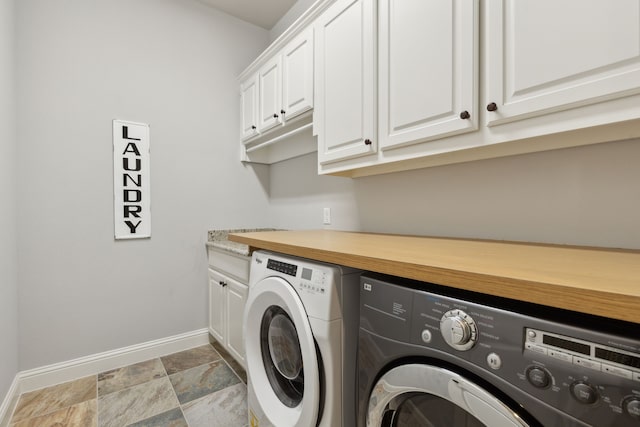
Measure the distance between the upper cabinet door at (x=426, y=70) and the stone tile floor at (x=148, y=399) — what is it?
172 centimetres

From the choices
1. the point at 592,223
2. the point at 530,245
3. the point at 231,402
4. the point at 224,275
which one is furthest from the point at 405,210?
the point at 231,402

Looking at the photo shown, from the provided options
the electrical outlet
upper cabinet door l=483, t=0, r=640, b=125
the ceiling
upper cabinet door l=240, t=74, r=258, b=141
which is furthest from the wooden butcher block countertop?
the ceiling

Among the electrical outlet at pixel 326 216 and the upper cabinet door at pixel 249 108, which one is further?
the upper cabinet door at pixel 249 108

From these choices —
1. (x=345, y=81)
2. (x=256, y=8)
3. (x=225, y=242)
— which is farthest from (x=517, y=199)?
(x=256, y=8)

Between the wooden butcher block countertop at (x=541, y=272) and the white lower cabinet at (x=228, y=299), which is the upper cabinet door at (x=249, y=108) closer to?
the white lower cabinet at (x=228, y=299)

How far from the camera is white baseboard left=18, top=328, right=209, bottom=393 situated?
1.85 metres

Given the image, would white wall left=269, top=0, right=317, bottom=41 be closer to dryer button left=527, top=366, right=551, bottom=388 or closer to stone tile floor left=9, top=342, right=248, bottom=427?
dryer button left=527, top=366, right=551, bottom=388

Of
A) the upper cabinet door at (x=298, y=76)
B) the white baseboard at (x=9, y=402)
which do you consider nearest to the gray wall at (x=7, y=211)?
A: the white baseboard at (x=9, y=402)

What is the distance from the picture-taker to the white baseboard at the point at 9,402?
1.53 meters

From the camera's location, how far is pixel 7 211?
1.61 metres

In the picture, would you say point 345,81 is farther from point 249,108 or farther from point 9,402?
point 9,402

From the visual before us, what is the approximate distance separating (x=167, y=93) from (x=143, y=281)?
149 centimetres

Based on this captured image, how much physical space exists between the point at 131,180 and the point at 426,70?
2103mm

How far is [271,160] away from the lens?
9.09 feet
